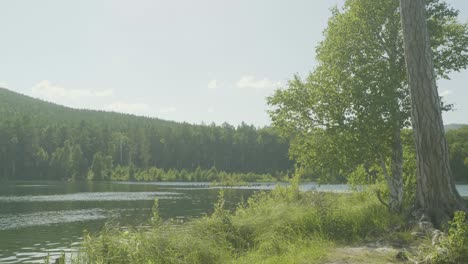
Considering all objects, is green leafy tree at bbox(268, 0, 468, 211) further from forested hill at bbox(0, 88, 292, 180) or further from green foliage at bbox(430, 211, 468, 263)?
forested hill at bbox(0, 88, 292, 180)

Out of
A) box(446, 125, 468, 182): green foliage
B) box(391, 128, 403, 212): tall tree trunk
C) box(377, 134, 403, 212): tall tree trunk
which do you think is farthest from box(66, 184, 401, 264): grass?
box(446, 125, 468, 182): green foliage

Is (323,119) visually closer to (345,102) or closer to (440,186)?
(345,102)

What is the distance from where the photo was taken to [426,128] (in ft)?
35.6

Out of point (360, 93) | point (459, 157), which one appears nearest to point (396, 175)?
point (360, 93)

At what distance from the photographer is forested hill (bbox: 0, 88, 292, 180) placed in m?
129

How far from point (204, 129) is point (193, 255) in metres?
156

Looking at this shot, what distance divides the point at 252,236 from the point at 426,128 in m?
5.76

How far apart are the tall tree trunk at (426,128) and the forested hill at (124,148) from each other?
122 meters

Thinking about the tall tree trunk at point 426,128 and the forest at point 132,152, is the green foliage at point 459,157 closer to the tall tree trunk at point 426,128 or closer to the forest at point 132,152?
the forest at point 132,152

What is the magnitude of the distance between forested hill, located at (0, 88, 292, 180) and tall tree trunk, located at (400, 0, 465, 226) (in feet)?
400

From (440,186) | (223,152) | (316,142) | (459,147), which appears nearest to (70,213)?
(316,142)

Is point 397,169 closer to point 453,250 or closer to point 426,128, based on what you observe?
point 426,128

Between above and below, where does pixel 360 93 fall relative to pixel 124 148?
below

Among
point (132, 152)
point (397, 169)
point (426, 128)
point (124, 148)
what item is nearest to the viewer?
point (426, 128)
